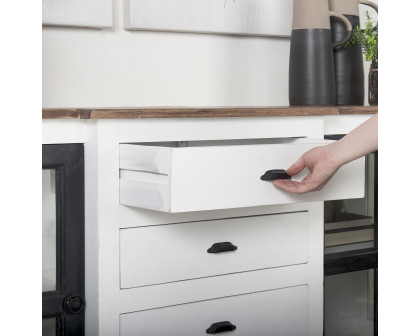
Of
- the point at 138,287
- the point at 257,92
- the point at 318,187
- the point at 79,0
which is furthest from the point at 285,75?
the point at 138,287

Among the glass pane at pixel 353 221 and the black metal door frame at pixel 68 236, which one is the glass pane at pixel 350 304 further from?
the black metal door frame at pixel 68 236

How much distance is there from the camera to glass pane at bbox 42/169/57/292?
1.28 m

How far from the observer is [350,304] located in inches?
66.3

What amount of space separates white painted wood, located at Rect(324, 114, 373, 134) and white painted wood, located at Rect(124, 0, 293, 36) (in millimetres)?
468

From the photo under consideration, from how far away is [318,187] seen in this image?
1.22 meters

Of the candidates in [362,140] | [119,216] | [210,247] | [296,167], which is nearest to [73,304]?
[119,216]

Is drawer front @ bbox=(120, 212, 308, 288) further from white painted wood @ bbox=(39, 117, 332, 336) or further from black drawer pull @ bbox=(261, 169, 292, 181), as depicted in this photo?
black drawer pull @ bbox=(261, 169, 292, 181)

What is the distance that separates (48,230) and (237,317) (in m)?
0.47

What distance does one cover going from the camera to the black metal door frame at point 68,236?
4.19 feet

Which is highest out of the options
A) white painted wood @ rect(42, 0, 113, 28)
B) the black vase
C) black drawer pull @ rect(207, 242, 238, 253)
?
white painted wood @ rect(42, 0, 113, 28)

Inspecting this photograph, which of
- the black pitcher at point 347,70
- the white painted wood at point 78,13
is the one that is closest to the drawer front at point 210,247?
the black pitcher at point 347,70

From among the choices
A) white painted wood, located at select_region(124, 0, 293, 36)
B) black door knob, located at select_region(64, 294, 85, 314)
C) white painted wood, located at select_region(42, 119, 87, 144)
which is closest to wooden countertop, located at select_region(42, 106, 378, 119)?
white painted wood, located at select_region(42, 119, 87, 144)
